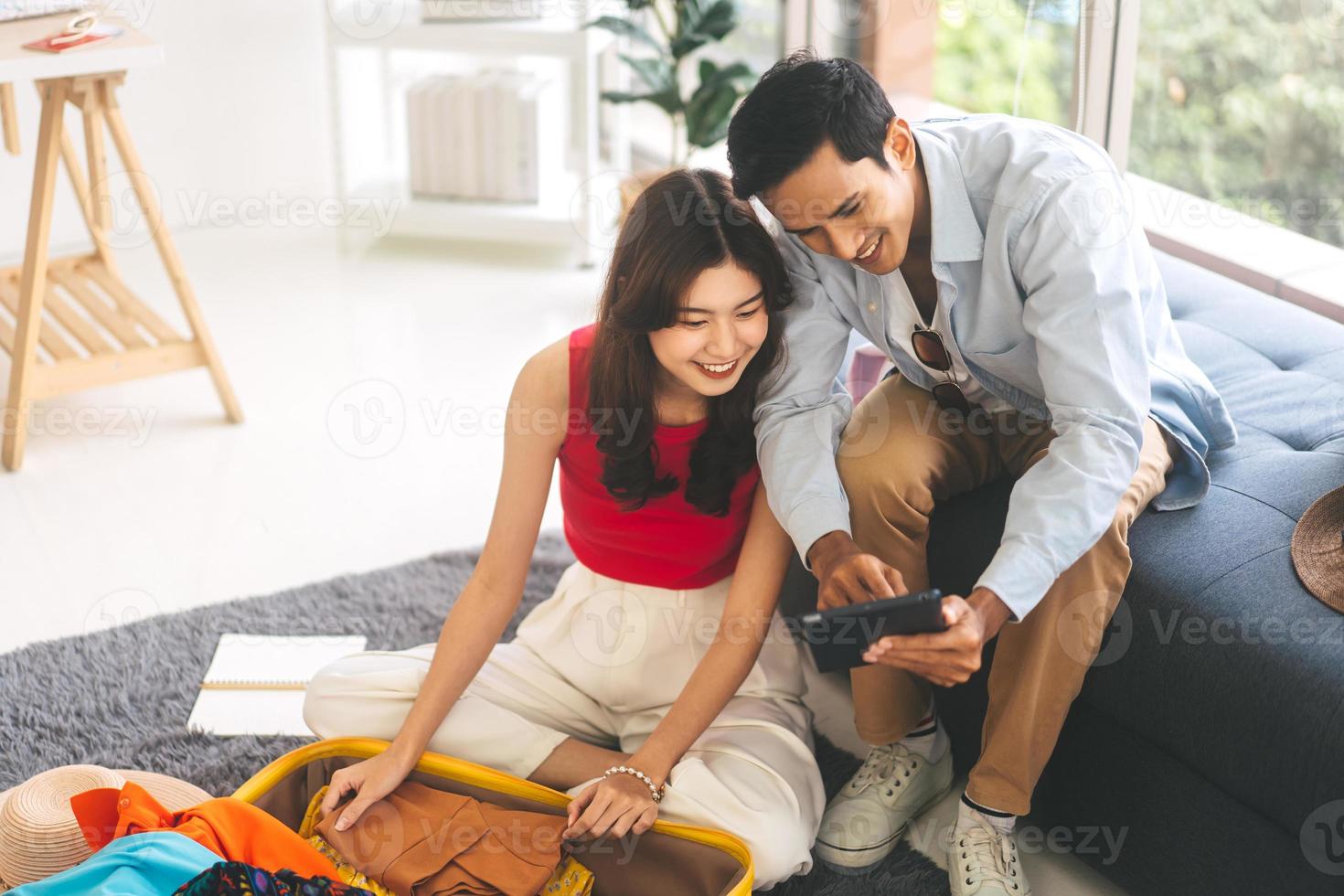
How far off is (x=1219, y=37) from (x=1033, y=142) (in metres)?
1.66

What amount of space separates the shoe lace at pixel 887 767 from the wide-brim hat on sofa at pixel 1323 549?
20.0 inches

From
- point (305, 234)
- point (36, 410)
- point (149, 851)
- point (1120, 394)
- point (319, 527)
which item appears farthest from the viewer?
point (305, 234)

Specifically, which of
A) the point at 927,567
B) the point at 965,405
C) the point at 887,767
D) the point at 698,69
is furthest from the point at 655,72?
the point at 887,767

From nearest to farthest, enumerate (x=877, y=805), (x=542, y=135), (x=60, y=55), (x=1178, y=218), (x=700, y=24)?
(x=877, y=805), (x=60, y=55), (x=1178, y=218), (x=700, y=24), (x=542, y=135)

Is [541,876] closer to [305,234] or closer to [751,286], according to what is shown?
[751,286]

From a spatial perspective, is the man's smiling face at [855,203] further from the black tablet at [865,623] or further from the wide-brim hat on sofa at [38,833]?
the wide-brim hat on sofa at [38,833]

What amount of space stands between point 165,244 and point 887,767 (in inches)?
68.5

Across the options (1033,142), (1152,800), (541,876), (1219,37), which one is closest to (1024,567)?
(1152,800)

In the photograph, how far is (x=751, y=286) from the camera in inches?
57.2

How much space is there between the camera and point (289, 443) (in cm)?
273

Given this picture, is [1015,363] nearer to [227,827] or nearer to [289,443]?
[227,827]

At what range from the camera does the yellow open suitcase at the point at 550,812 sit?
4.66 ft

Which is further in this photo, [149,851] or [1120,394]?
[1120,394]

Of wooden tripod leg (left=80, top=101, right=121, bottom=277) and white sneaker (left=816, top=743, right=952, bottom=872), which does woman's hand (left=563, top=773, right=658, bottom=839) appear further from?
wooden tripod leg (left=80, top=101, right=121, bottom=277)
